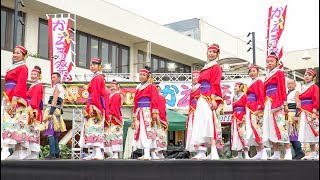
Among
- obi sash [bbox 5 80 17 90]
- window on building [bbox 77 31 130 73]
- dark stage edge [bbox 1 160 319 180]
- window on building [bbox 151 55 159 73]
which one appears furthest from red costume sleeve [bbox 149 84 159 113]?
window on building [bbox 151 55 159 73]

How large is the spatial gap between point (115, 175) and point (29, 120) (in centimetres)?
224

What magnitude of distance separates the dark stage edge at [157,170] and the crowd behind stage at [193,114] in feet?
3.81

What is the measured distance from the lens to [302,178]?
4918 mm

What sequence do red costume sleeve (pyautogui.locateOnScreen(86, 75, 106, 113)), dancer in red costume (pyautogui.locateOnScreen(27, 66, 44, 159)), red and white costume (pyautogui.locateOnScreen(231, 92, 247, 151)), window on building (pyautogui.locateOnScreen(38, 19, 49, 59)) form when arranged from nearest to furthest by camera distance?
dancer in red costume (pyautogui.locateOnScreen(27, 66, 44, 159)), red costume sleeve (pyautogui.locateOnScreen(86, 75, 106, 113)), red and white costume (pyautogui.locateOnScreen(231, 92, 247, 151)), window on building (pyautogui.locateOnScreen(38, 19, 49, 59))

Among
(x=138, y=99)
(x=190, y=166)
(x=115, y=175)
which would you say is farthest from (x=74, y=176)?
(x=138, y=99)

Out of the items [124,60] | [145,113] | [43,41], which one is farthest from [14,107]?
[124,60]

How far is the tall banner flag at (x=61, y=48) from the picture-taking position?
13.3 meters

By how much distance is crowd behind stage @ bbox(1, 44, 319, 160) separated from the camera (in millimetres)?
5695

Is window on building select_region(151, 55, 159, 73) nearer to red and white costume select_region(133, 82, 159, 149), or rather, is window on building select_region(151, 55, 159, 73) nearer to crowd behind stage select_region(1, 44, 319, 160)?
crowd behind stage select_region(1, 44, 319, 160)

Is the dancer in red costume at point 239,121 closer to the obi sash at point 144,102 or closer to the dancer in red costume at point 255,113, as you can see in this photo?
the dancer in red costume at point 255,113

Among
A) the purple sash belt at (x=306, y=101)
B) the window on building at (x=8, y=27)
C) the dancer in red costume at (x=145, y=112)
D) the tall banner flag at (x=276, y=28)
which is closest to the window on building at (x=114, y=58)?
the window on building at (x=8, y=27)

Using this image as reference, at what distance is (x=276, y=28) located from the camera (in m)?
11.5

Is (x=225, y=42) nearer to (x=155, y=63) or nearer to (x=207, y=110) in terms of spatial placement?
(x=155, y=63)

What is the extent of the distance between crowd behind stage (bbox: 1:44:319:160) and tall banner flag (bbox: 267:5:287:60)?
380cm
